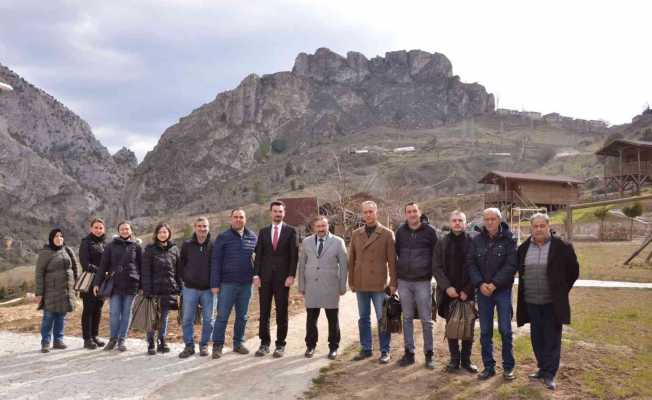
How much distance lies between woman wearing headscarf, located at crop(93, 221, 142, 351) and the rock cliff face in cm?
11510

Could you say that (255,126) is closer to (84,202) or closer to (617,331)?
(84,202)

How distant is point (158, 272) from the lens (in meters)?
6.78

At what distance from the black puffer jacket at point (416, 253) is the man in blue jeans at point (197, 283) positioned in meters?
2.61

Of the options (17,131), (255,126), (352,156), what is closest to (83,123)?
(17,131)

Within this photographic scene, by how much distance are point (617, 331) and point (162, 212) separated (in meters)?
122

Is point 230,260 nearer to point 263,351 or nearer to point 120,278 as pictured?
point 263,351

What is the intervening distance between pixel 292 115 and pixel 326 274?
13209 centimetres

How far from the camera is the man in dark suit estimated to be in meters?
6.65

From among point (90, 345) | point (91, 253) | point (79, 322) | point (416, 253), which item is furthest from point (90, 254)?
point (416, 253)

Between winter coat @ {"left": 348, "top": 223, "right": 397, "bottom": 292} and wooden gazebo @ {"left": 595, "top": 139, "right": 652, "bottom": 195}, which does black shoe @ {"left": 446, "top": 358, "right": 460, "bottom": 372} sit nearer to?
winter coat @ {"left": 348, "top": 223, "right": 397, "bottom": 292}

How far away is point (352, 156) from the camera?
321 ft

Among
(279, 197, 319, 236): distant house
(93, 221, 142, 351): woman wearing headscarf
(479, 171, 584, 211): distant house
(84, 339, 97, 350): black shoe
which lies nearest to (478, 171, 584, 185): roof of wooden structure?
(479, 171, 584, 211): distant house

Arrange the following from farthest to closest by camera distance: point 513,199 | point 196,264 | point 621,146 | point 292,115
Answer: point 292,115 → point 621,146 → point 513,199 → point 196,264

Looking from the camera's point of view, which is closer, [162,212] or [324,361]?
[324,361]
